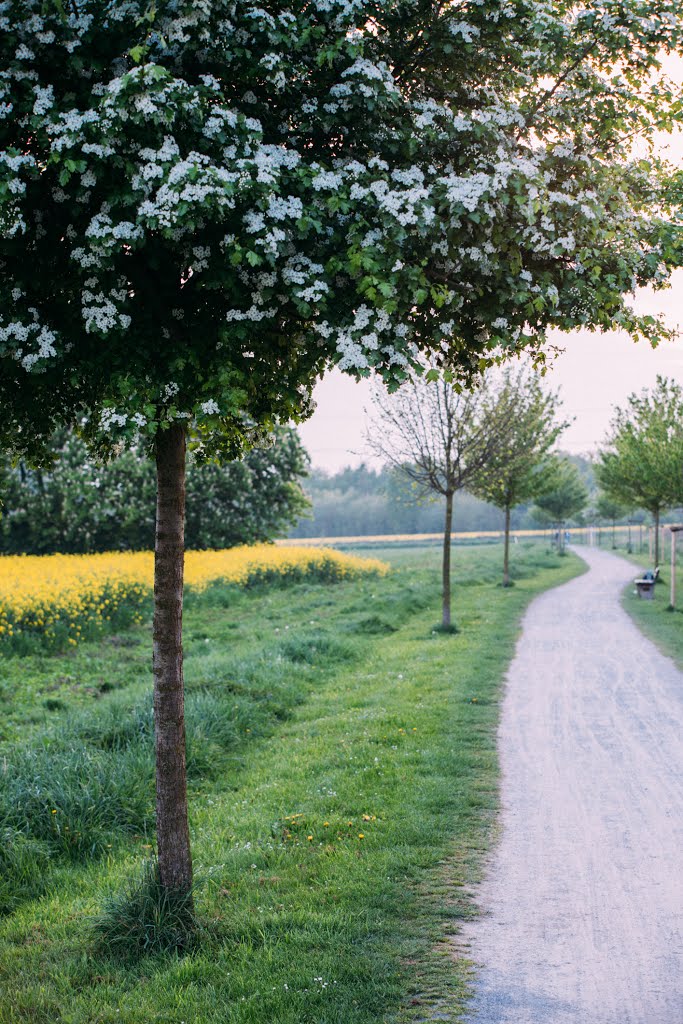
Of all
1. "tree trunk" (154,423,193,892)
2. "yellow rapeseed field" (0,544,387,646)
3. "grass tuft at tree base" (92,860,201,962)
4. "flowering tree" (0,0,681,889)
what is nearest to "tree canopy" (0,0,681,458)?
"flowering tree" (0,0,681,889)

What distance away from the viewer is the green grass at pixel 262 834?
5.12m

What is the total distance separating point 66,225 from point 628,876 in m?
5.99

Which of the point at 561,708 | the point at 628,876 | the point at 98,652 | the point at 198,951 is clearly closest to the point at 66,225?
the point at 198,951

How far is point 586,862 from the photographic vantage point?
22.7ft

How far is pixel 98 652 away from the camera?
55.8 feet

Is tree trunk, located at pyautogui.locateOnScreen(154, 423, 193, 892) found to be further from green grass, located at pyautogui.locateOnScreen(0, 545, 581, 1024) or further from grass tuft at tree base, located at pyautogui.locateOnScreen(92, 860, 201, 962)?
green grass, located at pyautogui.locateOnScreen(0, 545, 581, 1024)

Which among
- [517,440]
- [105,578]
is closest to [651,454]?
[517,440]

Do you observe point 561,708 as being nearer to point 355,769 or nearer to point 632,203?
point 355,769

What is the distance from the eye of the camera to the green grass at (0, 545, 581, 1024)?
16.8 ft

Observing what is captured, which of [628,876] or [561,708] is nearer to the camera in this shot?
[628,876]

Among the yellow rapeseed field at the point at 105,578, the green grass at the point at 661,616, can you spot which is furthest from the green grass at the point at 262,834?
the green grass at the point at 661,616

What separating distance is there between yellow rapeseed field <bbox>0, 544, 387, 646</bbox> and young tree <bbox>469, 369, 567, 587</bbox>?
709cm

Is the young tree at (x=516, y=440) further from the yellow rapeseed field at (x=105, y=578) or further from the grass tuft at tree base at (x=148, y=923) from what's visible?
the grass tuft at tree base at (x=148, y=923)

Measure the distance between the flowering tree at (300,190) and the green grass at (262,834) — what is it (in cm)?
329
